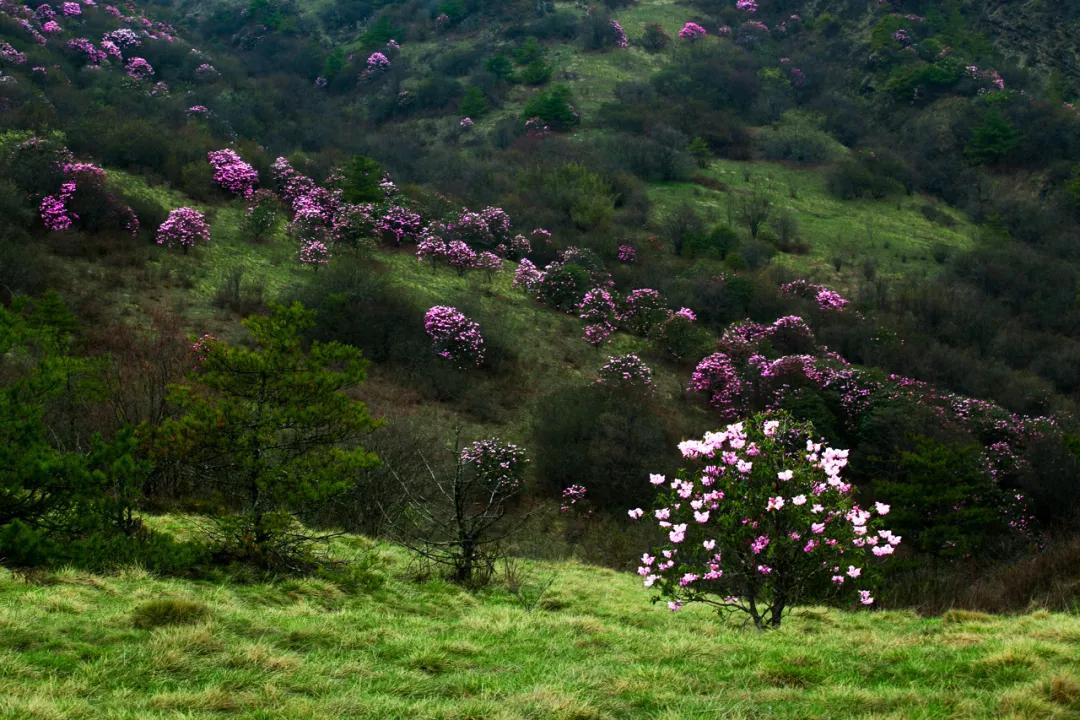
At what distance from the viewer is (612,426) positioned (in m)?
24.0

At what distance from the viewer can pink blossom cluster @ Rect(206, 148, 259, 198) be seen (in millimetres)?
36469

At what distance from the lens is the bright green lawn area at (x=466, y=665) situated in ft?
16.4

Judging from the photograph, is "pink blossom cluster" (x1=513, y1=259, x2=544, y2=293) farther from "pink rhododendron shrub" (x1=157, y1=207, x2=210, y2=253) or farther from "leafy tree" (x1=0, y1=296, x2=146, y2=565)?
"leafy tree" (x1=0, y1=296, x2=146, y2=565)

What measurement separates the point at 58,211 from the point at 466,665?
28.5 meters

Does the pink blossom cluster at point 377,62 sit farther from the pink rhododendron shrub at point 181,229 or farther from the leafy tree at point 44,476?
the leafy tree at point 44,476

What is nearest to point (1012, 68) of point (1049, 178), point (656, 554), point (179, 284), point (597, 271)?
point (1049, 178)

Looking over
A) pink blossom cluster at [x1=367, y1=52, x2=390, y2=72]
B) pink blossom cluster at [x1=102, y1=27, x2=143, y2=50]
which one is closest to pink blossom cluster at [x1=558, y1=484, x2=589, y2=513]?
pink blossom cluster at [x1=102, y1=27, x2=143, y2=50]

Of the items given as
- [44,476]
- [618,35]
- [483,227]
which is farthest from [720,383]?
[618,35]

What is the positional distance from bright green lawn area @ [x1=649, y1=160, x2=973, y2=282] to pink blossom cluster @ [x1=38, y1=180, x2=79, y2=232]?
3313 centimetres

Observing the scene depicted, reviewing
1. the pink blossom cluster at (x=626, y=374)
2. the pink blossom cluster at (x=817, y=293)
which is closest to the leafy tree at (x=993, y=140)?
the pink blossom cluster at (x=817, y=293)

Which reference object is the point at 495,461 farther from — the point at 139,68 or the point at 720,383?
the point at 139,68

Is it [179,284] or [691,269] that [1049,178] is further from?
[179,284]

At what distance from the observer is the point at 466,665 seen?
6.55m

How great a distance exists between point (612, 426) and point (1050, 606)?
13.1m
